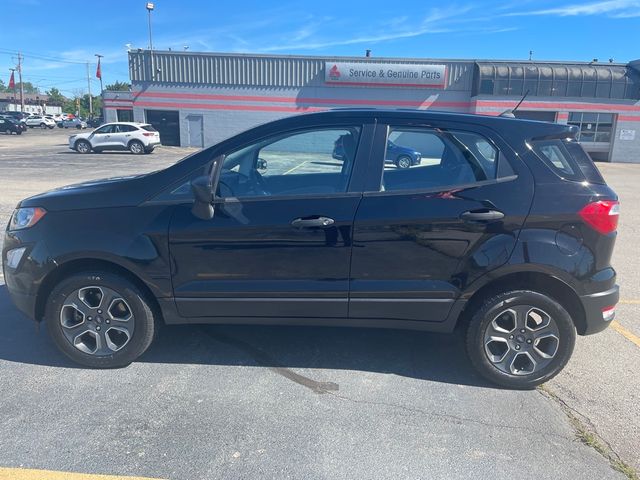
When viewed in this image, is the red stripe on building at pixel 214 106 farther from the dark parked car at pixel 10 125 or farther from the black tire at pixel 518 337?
the black tire at pixel 518 337

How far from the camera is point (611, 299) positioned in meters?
3.28

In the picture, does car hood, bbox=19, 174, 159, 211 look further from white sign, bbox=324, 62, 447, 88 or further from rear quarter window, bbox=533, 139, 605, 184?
white sign, bbox=324, 62, 447, 88

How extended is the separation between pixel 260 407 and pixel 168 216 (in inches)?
53.8

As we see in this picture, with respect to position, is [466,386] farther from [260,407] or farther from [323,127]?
[323,127]

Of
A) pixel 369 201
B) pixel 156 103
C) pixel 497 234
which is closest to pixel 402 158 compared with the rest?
pixel 369 201

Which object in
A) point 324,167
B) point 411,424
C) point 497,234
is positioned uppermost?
point 324,167

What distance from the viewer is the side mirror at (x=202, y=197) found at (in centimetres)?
307

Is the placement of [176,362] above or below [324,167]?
below

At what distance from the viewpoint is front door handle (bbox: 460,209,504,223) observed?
123 inches

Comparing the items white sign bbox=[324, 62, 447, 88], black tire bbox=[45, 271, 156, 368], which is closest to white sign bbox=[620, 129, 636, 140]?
white sign bbox=[324, 62, 447, 88]

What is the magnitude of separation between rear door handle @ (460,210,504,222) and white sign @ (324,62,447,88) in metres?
29.1

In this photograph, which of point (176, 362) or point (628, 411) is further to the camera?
point (176, 362)

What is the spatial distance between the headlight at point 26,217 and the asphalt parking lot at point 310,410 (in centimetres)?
99

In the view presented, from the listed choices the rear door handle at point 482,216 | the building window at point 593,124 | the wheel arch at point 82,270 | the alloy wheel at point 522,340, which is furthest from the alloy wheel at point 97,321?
Result: the building window at point 593,124
